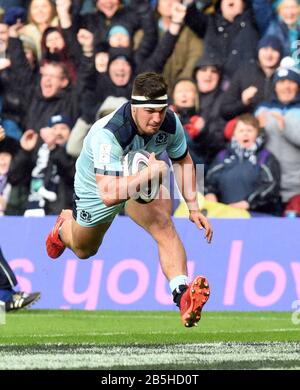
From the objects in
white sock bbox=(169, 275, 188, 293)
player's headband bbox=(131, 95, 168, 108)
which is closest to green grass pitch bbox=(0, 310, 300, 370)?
white sock bbox=(169, 275, 188, 293)

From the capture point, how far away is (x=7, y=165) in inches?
627

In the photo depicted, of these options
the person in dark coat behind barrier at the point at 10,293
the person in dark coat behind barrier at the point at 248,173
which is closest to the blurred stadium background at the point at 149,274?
the person in dark coat behind barrier at the point at 10,293

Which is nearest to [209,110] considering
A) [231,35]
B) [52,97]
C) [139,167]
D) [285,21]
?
[231,35]

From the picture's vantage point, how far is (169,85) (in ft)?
51.8

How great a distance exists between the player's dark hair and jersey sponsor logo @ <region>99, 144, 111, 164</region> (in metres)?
0.51

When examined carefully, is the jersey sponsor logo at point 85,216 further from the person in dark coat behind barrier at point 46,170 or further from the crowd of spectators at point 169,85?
the person in dark coat behind barrier at point 46,170

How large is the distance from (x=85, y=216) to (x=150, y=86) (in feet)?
5.53

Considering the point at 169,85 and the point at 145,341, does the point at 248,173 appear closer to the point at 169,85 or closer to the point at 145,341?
the point at 169,85

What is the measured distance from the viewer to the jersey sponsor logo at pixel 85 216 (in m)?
11.0

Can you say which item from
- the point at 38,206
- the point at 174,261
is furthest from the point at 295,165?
the point at 174,261

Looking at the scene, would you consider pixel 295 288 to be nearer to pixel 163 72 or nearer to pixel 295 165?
pixel 295 165

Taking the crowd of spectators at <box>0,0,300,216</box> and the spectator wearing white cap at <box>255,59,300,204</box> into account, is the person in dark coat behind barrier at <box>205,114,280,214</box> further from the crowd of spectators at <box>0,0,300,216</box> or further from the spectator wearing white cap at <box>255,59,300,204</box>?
the spectator wearing white cap at <box>255,59,300,204</box>

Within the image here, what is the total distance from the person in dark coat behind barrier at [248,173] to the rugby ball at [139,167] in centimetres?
464
